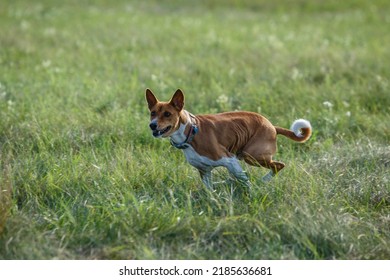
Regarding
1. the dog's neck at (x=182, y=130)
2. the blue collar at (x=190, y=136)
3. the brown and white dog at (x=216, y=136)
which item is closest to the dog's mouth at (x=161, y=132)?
the brown and white dog at (x=216, y=136)

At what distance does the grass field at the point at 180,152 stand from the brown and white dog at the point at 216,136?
9.2 inches

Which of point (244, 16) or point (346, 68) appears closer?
point (346, 68)

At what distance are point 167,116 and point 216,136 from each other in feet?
1.70

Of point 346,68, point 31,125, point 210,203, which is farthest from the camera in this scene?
point 346,68

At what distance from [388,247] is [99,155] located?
124 inches

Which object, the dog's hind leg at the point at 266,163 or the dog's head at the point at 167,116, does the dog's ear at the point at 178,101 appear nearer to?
the dog's head at the point at 167,116

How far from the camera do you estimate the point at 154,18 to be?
18.8 m

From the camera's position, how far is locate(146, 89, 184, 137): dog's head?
5.74 metres

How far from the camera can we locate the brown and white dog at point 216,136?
5.84 meters

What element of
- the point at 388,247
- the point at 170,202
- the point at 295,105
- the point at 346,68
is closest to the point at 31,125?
the point at 170,202

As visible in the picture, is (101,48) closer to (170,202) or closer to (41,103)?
(41,103)

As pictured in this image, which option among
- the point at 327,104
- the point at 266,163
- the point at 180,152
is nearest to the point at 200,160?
the point at 266,163

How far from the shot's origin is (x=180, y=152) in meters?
7.26

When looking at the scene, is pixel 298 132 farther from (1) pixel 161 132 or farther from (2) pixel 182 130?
(1) pixel 161 132
